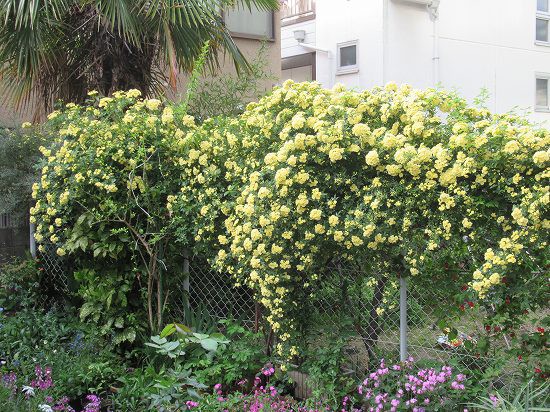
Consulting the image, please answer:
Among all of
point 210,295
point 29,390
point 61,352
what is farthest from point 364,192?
point 61,352

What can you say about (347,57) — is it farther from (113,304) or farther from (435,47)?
(113,304)

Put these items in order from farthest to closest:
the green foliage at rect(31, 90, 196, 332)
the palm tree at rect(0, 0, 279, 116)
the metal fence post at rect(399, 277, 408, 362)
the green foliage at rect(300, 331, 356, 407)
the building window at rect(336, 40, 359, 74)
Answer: the building window at rect(336, 40, 359, 74), the palm tree at rect(0, 0, 279, 116), the green foliage at rect(31, 90, 196, 332), the green foliage at rect(300, 331, 356, 407), the metal fence post at rect(399, 277, 408, 362)

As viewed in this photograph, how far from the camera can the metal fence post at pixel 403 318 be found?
3.81 metres

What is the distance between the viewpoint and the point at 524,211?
120 inches

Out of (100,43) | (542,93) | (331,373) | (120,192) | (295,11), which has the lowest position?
(331,373)

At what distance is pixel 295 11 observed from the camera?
14.7 m

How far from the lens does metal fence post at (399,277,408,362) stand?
381 centimetres

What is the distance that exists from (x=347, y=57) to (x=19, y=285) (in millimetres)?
9059

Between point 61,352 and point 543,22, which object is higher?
point 543,22

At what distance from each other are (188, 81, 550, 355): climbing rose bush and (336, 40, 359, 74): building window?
921cm

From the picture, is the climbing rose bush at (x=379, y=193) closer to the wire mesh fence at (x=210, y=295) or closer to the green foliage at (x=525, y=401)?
the green foliage at (x=525, y=401)

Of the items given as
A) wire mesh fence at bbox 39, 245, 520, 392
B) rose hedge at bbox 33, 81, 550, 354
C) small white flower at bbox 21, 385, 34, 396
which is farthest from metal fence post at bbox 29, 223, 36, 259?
wire mesh fence at bbox 39, 245, 520, 392

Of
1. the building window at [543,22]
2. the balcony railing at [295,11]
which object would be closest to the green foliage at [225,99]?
the balcony railing at [295,11]

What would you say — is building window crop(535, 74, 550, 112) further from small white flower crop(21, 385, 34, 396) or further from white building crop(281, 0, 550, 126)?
small white flower crop(21, 385, 34, 396)
